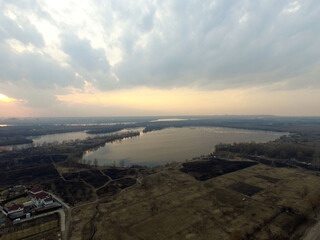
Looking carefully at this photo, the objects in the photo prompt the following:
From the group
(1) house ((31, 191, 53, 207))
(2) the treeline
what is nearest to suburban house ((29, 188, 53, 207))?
(1) house ((31, 191, 53, 207))

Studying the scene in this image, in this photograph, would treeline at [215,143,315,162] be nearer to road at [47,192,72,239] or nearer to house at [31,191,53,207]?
road at [47,192,72,239]

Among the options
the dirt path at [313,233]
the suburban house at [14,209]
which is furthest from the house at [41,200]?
the dirt path at [313,233]

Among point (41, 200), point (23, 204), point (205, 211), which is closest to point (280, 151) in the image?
point (205, 211)

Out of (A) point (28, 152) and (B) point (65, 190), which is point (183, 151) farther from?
(A) point (28, 152)

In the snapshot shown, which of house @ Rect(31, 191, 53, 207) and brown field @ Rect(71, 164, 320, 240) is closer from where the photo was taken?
brown field @ Rect(71, 164, 320, 240)

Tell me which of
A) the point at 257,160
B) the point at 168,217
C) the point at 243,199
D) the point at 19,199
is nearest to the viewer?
the point at 168,217

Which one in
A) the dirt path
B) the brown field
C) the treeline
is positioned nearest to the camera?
the dirt path

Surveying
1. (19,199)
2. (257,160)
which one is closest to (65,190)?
(19,199)

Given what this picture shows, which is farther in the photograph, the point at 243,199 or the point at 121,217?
the point at 243,199

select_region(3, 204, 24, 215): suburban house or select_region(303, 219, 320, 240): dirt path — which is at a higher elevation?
select_region(3, 204, 24, 215): suburban house

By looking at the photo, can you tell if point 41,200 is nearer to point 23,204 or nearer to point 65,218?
point 23,204
